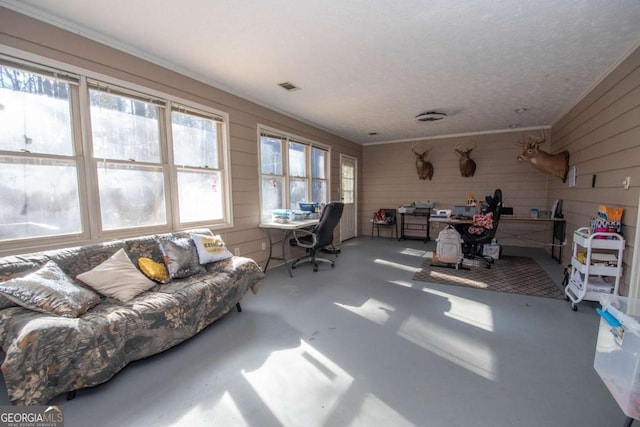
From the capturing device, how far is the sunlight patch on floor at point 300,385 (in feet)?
5.10

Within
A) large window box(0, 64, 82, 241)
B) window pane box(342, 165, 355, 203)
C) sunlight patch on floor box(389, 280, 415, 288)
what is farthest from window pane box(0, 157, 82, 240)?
window pane box(342, 165, 355, 203)

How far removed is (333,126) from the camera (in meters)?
5.63

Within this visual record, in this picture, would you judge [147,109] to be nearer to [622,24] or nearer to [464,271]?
[622,24]

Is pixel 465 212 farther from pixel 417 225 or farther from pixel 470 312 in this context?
pixel 470 312

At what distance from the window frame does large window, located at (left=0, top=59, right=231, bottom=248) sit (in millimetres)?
955

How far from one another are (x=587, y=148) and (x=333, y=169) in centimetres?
414

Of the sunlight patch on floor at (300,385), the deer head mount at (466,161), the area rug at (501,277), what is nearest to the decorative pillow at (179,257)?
the sunlight patch on floor at (300,385)

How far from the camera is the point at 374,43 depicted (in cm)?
251

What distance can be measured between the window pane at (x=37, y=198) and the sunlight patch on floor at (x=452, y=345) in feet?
10.1

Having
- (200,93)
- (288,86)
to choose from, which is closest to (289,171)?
(288,86)

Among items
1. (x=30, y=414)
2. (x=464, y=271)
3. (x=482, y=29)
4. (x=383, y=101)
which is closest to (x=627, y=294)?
(x=464, y=271)

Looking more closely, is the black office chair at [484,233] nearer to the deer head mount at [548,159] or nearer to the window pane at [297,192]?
the deer head mount at [548,159]

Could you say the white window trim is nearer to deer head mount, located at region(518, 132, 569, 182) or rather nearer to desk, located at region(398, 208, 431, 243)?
desk, located at region(398, 208, 431, 243)

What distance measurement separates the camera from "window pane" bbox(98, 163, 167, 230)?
2587mm
